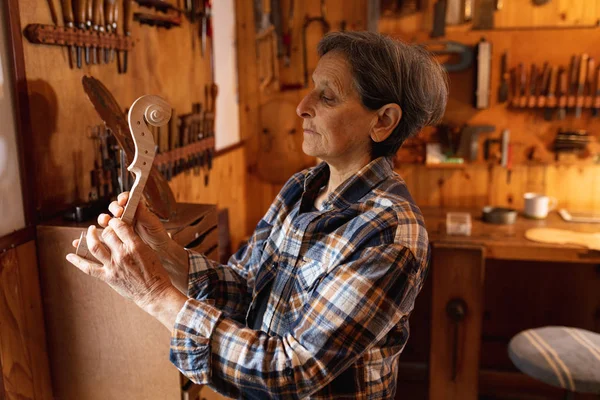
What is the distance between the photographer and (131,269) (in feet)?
3.44

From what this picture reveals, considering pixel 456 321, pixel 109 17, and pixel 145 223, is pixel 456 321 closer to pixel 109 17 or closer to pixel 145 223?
pixel 145 223

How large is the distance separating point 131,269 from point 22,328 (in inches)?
26.4

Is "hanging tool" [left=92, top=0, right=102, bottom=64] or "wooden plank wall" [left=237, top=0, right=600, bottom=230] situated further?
"wooden plank wall" [left=237, top=0, right=600, bottom=230]

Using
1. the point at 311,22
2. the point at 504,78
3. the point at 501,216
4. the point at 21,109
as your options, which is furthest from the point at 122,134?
the point at 504,78

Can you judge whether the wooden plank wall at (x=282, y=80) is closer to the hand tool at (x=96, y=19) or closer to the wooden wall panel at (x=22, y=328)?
the hand tool at (x=96, y=19)

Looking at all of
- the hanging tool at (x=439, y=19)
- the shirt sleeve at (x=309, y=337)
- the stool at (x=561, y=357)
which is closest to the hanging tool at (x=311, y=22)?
the hanging tool at (x=439, y=19)

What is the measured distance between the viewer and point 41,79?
5.24ft

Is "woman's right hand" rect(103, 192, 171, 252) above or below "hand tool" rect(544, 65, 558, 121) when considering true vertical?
below

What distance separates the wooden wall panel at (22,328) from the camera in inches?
57.1

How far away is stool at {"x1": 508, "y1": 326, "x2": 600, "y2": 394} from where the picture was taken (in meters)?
1.88

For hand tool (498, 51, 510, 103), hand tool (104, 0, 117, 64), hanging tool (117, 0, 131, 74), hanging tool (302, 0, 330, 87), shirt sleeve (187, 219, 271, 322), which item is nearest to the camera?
shirt sleeve (187, 219, 271, 322)

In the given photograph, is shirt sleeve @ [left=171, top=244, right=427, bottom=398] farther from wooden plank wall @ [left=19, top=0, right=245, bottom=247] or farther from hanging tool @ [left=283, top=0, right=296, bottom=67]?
hanging tool @ [left=283, top=0, right=296, bottom=67]

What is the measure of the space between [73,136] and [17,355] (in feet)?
2.16

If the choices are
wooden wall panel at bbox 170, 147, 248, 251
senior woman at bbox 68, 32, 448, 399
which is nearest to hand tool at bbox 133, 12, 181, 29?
wooden wall panel at bbox 170, 147, 248, 251
